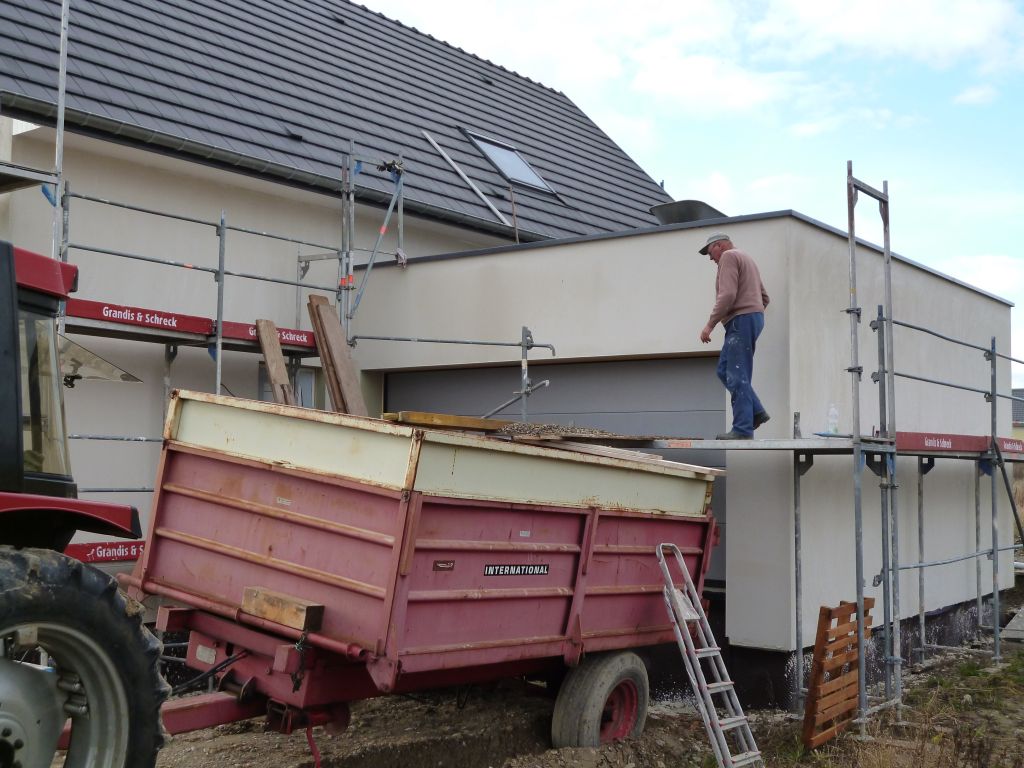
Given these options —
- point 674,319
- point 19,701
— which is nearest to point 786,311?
point 674,319

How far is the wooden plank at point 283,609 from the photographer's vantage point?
5070mm

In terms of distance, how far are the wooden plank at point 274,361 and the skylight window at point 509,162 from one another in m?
5.79

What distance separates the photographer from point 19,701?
3.62 m

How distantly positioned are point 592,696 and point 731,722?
912 millimetres

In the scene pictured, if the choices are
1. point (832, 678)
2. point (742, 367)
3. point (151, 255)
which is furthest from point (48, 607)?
point (151, 255)

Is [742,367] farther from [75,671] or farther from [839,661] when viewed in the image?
[75,671]

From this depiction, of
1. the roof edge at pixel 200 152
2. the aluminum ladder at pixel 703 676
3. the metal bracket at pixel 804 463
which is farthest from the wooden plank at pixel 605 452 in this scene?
the roof edge at pixel 200 152

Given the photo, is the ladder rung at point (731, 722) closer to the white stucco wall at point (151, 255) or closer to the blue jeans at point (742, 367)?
the blue jeans at point (742, 367)

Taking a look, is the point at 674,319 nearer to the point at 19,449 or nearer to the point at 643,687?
the point at 643,687

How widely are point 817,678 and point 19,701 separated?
204 inches

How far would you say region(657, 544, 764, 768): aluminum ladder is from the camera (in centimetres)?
639

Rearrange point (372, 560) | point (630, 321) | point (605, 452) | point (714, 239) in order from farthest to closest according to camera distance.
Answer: point (630, 321)
point (714, 239)
point (605, 452)
point (372, 560)

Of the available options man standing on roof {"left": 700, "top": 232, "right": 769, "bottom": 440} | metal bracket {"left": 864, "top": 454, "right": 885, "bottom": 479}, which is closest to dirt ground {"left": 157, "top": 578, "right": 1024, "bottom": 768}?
metal bracket {"left": 864, "top": 454, "right": 885, "bottom": 479}

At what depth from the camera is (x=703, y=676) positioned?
269 inches
